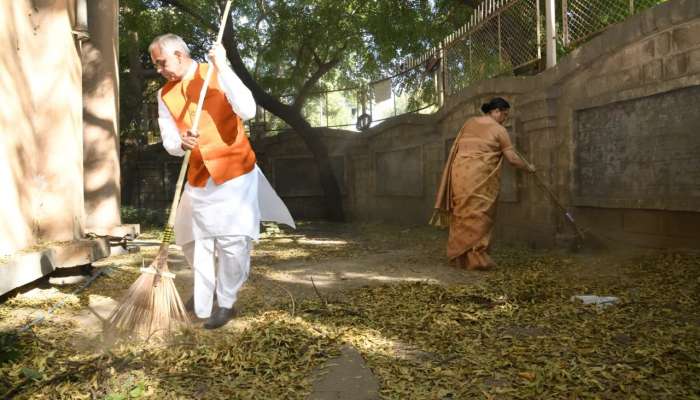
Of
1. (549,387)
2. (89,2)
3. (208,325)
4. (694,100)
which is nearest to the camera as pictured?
(549,387)

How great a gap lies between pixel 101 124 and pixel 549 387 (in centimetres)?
622

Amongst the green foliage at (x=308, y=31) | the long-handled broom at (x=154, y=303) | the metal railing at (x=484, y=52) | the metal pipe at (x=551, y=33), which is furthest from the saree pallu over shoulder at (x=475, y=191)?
the green foliage at (x=308, y=31)

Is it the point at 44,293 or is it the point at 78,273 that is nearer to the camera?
the point at 44,293

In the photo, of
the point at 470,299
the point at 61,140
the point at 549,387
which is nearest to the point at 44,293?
the point at 61,140

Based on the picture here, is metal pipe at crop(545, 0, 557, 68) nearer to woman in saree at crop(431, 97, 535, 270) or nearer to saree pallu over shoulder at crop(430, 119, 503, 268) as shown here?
woman in saree at crop(431, 97, 535, 270)

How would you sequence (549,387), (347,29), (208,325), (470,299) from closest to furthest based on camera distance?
(549,387)
(208,325)
(470,299)
(347,29)

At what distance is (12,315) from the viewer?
4.11 metres

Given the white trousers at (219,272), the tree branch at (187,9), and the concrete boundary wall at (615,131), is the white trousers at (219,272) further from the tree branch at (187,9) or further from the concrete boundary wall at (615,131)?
the tree branch at (187,9)

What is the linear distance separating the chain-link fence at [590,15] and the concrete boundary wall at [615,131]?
14.8 inches

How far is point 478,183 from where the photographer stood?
20.1 feet

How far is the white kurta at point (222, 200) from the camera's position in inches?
151

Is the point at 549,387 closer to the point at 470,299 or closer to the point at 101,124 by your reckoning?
the point at 470,299

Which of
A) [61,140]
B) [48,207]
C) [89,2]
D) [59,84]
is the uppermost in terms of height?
[89,2]

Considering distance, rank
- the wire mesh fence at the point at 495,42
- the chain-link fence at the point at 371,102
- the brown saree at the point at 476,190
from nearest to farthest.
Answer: the brown saree at the point at 476,190
the wire mesh fence at the point at 495,42
the chain-link fence at the point at 371,102
